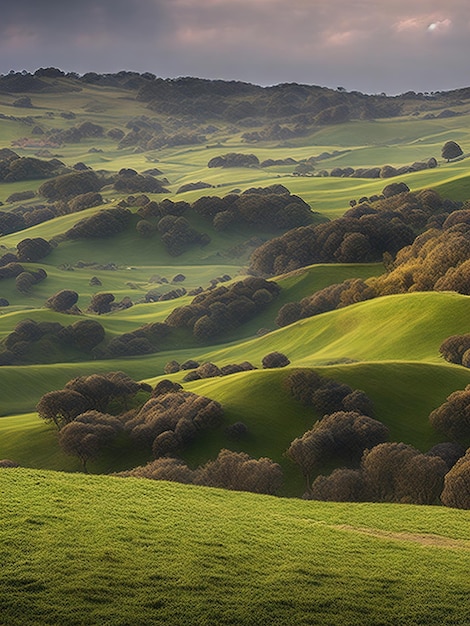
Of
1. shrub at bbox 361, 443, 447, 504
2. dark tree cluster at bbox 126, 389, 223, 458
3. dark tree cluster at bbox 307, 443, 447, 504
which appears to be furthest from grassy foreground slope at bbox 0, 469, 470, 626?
dark tree cluster at bbox 126, 389, 223, 458

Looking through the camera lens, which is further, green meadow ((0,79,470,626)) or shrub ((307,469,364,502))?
shrub ((307,469,364,502))

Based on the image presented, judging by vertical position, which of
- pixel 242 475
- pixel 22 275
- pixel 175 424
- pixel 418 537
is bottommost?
pixel 22 275

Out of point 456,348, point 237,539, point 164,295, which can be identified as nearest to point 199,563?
point 237,539

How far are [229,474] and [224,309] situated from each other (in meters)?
79.3

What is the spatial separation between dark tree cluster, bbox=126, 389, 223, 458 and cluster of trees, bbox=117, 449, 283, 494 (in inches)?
216

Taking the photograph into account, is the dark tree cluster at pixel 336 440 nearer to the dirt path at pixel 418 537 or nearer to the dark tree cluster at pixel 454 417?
the dark tree cluster at pixel 454 417

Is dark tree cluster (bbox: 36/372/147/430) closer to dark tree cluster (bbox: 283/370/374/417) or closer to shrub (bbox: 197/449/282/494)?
dark tree cluster (bbox: 283/370/374/417)

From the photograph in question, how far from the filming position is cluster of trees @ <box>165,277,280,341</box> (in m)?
129

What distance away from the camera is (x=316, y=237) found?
15725cm

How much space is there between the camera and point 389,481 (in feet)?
169

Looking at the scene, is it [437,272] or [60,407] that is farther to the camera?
[437,272]

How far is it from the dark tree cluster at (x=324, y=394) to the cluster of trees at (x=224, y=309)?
63997 mm

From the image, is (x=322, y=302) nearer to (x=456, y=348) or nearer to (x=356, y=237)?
(x=356, y=237)

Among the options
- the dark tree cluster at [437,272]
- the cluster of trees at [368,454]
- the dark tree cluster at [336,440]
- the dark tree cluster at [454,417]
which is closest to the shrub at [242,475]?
the cluster of trees at [368,454]
